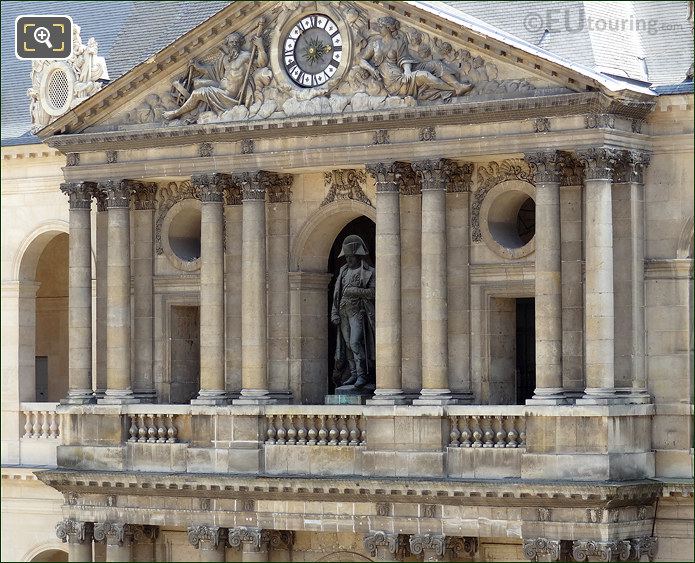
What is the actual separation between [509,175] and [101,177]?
9502mm

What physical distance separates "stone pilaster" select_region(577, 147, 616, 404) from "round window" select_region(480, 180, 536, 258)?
1.86 meters

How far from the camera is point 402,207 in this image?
2068 inches

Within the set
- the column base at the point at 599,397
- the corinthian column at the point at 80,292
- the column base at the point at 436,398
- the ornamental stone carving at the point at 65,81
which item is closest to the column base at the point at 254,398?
the column base at the point at 436,398

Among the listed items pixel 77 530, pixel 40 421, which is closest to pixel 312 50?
pixel 77 530

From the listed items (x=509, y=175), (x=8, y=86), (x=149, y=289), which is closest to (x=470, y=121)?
(x=509, y=175)

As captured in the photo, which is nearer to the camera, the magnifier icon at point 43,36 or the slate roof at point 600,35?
the slate roof at point 600,35

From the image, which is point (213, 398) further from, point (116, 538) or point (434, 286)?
point (434, 286)

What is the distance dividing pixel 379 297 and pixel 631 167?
5.92 metres

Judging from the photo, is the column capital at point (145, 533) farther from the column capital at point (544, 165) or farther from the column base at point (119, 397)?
the column capital at point (544, 165)

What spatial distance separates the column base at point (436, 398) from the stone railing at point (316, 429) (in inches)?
61.9

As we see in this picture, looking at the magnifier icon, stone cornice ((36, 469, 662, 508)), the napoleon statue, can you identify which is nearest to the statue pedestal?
the napoleon statue

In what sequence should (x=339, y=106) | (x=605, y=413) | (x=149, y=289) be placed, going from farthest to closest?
1. (x=149, y=289)
2. (x=339, y=106)
3. (x=605, y=413)

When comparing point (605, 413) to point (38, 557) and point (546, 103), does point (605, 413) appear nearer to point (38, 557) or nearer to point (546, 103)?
point (546, 103)

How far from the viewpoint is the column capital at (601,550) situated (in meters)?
49.4
